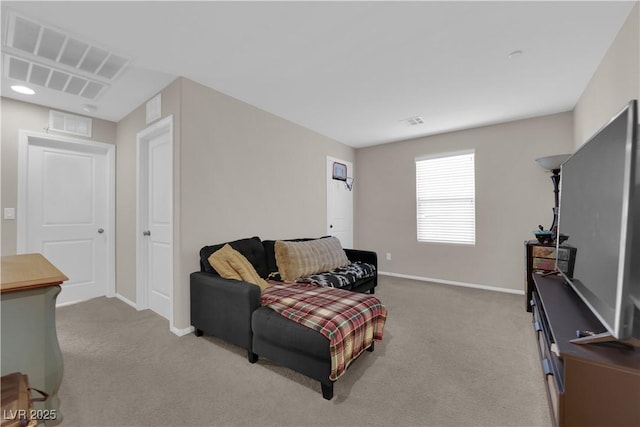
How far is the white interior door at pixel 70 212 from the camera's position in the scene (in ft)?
10.3

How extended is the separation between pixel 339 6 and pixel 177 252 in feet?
7.84

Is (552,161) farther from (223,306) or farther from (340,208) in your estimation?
(223,306)

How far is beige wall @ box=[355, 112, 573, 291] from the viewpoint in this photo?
11.9 ft

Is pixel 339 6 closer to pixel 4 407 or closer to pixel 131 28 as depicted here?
pixel 131 28

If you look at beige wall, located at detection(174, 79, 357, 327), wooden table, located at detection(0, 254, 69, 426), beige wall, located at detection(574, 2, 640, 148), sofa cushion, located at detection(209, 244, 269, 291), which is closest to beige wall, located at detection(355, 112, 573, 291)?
beige wall, located at detection(574, 2, 640, 148)

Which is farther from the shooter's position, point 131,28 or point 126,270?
point 126,270

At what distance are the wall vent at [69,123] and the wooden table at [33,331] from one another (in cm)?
258

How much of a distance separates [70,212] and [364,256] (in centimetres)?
385

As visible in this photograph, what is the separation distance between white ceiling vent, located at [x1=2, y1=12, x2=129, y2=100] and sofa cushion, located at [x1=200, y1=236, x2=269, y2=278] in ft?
5.80

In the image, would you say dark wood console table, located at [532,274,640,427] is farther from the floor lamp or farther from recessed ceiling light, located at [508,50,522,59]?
the floor lamp

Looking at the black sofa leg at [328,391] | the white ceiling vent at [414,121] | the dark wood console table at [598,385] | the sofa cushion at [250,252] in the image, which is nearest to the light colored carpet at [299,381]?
the black sofa leg at [328,391]

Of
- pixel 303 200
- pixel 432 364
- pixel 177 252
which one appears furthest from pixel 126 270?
pixel 432 364

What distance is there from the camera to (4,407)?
857mm

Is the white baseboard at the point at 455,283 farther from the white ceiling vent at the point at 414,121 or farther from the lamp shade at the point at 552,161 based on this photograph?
the white ceiling vent at the point at 414,121
